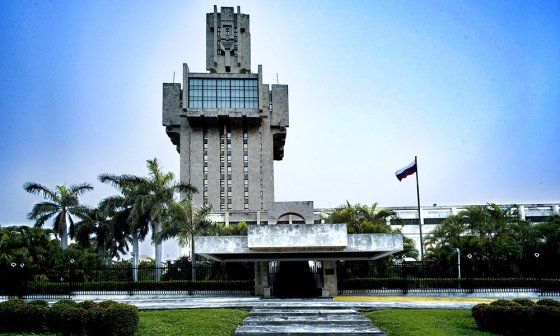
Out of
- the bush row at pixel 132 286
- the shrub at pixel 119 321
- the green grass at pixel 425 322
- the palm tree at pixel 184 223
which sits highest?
the palm tree at pixel 184 223

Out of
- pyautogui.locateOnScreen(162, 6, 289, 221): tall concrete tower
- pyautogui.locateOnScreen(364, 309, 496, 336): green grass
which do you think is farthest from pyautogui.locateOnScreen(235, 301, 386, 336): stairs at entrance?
pyautogui.locateOnScreen(162, 6, 289, 221): tall concrete tower

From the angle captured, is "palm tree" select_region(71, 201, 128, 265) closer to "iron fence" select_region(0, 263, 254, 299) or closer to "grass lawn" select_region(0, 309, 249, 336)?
"iron fence" select_region(0, 263, 254, 299)

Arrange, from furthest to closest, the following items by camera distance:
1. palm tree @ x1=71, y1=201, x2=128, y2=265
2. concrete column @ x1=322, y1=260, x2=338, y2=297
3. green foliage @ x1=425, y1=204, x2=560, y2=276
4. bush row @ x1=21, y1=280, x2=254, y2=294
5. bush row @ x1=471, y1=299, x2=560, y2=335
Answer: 1. palm tree @ x1=71, y1=201, x2=128, y2=265
2. green foliage @ x1=425, y1=204, x2=560, y2=276
3. bush row @ x1=21, y1=280, x2=254, y2=294
4. concrete column @ x1=322, y1=260, x2=338, y2=297
5. bush row @ x1=471, y1=299, x2=560, y2=335

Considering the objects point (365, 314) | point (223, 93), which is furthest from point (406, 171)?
point (223, 93)

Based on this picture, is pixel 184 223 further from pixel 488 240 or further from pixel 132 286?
pixel 488 240

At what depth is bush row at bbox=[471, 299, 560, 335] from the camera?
18.6 metres

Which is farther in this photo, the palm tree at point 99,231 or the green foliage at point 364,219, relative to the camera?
the palm tree at point 99,231

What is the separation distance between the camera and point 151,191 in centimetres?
4406

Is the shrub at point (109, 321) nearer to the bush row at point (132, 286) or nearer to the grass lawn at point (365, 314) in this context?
the grass lawn at point (365, 314)

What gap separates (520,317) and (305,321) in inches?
279

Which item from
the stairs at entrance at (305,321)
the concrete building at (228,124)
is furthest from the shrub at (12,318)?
the concrete building at (228,124)

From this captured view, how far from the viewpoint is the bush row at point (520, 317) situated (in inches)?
731

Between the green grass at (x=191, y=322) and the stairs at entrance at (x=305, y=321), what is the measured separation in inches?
19.8

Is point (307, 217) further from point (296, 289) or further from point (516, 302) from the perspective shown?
point (516, 302)
